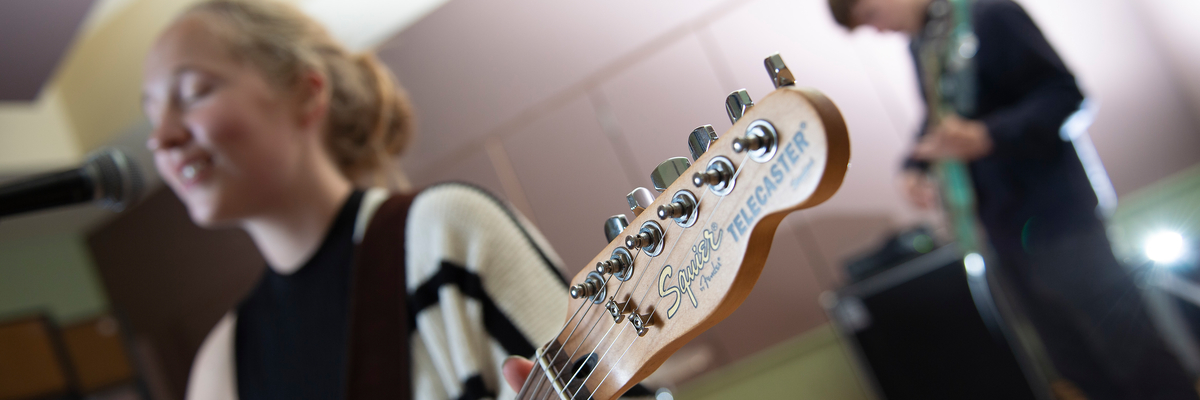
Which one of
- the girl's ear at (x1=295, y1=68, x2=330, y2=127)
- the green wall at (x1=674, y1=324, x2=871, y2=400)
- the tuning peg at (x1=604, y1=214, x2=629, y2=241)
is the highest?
the girl's ear at (x1=295, y1=68, x2=330, y2=127)

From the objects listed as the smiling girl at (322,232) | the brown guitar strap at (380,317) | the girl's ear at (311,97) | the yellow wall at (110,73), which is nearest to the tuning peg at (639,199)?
the smiling girl at (322,232)

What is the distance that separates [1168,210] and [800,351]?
1.18 m

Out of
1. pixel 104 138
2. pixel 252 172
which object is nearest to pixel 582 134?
pixel 252 172

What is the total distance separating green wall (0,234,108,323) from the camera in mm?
3459

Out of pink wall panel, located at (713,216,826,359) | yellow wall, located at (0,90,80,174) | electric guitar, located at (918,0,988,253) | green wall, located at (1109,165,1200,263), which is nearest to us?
electric guitar, located at (918,0,988,253)

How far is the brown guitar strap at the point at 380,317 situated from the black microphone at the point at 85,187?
26 cm

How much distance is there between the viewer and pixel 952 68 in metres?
1.45

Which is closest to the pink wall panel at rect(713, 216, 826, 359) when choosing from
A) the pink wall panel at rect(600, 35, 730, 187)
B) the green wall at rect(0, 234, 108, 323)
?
the pink wall panel at rect(600, 35, 730, 187)

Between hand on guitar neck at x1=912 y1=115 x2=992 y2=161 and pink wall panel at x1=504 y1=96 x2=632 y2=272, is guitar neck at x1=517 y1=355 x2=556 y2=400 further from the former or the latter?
pink wall panel at x1=504 y1=96 x2=632 y2=272

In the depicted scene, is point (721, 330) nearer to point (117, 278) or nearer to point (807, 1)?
point (807, 1)

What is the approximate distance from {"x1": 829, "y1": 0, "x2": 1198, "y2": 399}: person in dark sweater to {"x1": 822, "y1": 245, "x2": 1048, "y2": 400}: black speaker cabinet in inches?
14.8

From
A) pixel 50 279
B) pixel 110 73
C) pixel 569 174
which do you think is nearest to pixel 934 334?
pixel 569 174

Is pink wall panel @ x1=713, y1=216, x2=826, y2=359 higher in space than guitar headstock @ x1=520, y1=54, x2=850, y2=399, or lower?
lower

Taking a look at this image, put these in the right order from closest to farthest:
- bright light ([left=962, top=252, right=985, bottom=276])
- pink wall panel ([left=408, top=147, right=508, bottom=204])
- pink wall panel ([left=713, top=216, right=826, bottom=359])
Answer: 1. bright light ([left=962, top=252, right=985, bottom=276])
2. pink wall panel ([left=713, top=216, right=826, bottom=359])
3. pink wall panel ([left=408, top=147, right=508, bottom=204])
